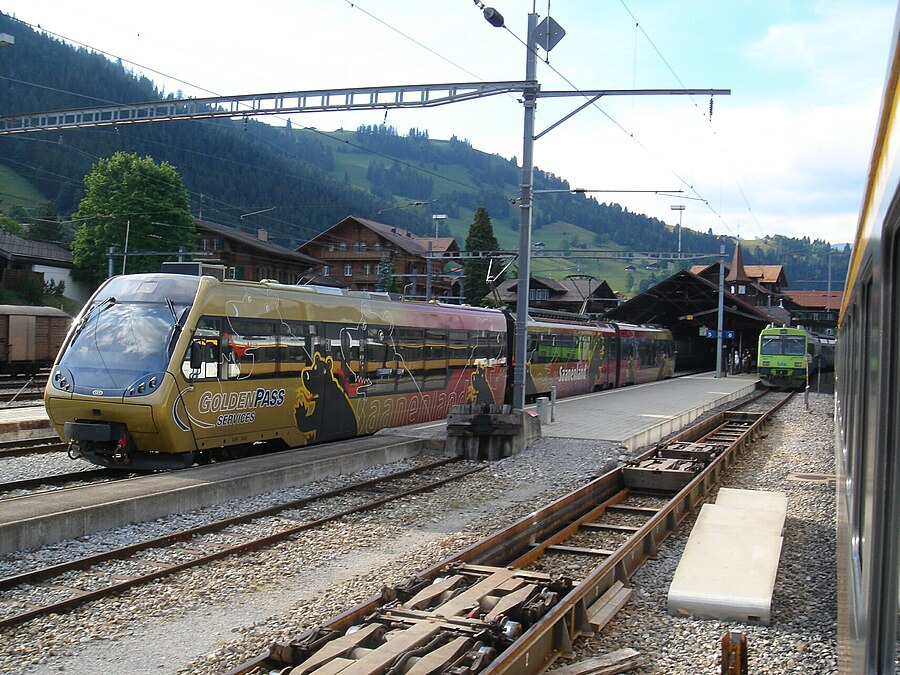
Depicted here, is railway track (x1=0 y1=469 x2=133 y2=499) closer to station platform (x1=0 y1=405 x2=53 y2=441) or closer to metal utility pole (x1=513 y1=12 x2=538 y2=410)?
station platform (x1=0 y1=405 x2=53 y2=441)

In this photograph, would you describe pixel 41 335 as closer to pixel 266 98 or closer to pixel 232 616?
pixel 266 98

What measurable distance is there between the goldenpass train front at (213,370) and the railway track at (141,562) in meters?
2.31

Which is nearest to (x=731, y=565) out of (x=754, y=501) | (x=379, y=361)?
(x=754, y=501)

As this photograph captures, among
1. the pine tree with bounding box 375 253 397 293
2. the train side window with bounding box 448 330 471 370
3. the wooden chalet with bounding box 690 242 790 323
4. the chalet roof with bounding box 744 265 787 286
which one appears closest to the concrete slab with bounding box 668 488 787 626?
the train side window with bounding box 448 330 471 370

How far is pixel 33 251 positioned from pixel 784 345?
5003cm

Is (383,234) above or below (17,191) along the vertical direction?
below

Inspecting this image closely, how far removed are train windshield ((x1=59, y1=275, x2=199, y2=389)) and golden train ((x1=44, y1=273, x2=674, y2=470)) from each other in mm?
19

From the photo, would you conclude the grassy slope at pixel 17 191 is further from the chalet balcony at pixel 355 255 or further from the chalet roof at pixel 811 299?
the chalet roof at pixel 811 299

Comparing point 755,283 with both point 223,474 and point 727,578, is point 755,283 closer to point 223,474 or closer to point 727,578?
point 223,474

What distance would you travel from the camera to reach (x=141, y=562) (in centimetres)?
829

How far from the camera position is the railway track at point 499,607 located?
211 inches

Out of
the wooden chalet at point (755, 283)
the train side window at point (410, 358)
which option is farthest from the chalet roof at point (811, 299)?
the train side window at point (410, 358)

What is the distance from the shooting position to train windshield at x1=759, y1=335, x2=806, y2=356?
38469 millimetres

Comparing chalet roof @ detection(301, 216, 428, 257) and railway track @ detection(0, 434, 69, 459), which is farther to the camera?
chalet roof @ detection(301, 216, 428, 257)
